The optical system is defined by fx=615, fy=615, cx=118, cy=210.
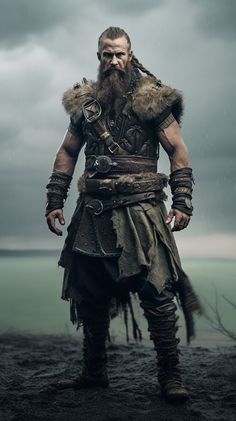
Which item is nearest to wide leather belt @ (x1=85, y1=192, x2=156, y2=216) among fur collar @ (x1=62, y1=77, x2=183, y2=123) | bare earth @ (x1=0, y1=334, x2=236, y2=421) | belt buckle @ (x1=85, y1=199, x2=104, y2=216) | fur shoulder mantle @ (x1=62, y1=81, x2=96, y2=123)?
belt buckle @ (x1=85, y1=199, x2=104, y2=216)

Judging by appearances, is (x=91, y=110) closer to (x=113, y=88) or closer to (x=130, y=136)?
(x=113, y=88)

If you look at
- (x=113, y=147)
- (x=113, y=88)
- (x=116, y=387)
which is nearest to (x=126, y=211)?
(x=113, y=147)

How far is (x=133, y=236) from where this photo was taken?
14.7ft

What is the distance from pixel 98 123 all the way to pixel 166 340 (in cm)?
168

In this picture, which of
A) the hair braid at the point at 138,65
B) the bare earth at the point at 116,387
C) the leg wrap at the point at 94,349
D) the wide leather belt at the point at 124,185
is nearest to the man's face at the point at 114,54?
the hair braid at the point at 138,65

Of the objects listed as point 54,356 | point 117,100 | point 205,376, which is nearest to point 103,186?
point 117,100

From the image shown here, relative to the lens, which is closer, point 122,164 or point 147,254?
point 147,254

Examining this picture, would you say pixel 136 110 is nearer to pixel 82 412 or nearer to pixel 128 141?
pixel 128 141

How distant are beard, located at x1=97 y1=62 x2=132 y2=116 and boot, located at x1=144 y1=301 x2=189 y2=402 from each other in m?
1.52

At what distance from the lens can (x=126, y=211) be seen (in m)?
4.54

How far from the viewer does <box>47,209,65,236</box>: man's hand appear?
16.2 feet

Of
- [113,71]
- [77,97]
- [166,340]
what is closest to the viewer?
[166,340]

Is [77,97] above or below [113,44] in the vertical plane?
below

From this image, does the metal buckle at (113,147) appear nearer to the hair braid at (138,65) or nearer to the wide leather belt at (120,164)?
the wide leather belt at (120,164)
